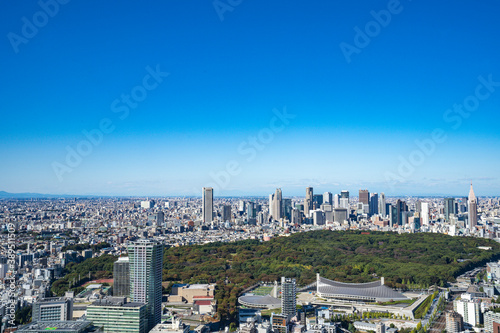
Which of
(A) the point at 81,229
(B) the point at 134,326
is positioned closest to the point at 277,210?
(A) the point at 81,229

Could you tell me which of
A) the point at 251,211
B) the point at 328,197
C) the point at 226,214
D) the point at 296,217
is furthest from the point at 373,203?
the point at 226,214

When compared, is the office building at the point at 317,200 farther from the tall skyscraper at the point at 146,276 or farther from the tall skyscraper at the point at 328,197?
the tall skyscraper at the point at 146,276

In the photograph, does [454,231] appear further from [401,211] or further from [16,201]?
[16,201]

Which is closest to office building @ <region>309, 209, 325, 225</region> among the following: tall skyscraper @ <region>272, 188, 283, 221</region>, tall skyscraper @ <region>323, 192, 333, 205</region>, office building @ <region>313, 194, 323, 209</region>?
tall skyscraper @ <region>272, 188, 283, 221</region>

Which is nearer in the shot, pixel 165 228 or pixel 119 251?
pixel 119 251

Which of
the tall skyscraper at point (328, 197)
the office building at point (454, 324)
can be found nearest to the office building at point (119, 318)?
the office building at point (454, 324)

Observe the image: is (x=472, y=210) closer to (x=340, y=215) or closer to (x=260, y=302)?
(x=340, y=215)
